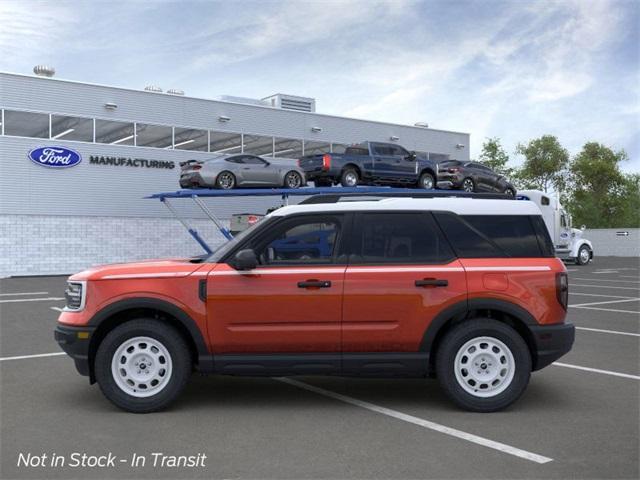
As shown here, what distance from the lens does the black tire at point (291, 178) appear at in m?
21.6

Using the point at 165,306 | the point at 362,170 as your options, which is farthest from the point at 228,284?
the point at 362,170

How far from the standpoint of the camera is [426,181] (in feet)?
73.5

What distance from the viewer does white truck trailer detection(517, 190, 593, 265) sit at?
26.5 m

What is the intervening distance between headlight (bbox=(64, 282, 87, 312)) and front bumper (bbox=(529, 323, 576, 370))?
3.81m

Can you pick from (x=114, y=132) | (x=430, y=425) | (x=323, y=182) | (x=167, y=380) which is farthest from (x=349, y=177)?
(x=430, y=425)

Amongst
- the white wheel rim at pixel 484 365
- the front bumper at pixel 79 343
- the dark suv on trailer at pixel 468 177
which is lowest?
the white wheel rim at pixel 484 365

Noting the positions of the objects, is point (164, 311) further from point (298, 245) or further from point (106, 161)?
point (106, 161)

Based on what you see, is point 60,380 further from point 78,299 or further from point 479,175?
point 479,175

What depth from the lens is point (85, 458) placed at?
4422 mm

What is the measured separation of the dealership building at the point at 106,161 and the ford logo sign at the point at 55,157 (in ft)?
0.26

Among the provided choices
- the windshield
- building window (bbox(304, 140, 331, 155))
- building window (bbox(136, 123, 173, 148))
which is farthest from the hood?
building window (bbox(304, 140, 331, 155))

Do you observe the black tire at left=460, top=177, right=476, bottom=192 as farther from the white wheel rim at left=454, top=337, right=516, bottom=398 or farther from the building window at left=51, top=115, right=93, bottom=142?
the white wheel rim at left=454, top=337, right=516, bottom=398

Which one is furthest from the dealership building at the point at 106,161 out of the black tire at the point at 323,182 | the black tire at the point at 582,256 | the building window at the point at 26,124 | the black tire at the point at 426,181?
the black tire at the point at 582,256

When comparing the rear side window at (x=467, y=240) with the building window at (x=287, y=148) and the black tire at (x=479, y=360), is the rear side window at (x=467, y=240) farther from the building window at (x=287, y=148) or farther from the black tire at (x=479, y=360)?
the building window at (x=287, y=148)
